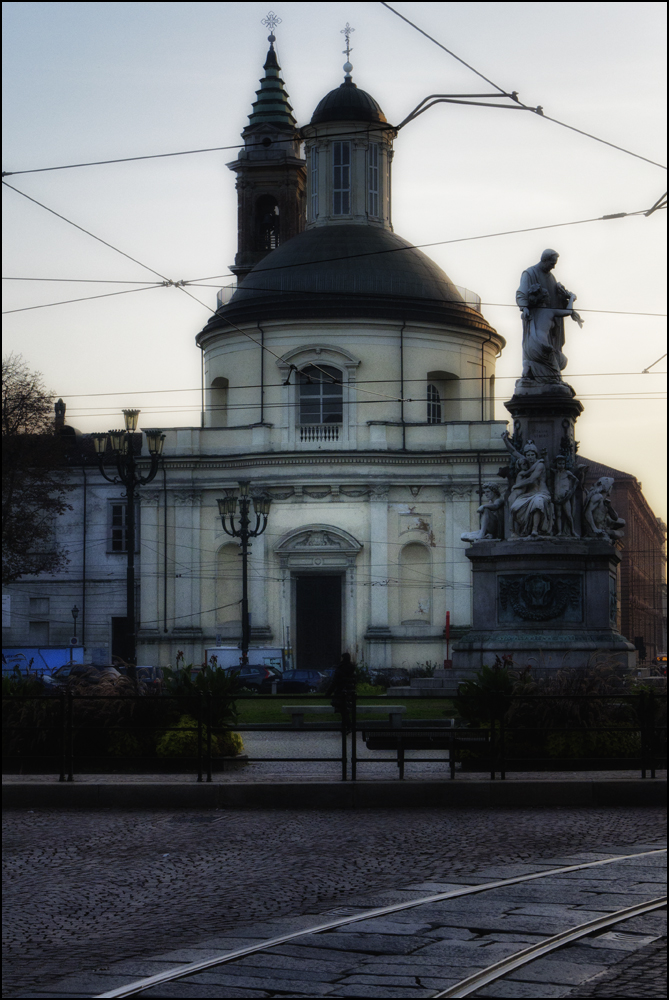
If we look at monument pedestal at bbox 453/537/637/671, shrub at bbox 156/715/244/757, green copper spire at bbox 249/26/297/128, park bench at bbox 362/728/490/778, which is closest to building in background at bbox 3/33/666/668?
green copper spire at bbox 249/26/297/128

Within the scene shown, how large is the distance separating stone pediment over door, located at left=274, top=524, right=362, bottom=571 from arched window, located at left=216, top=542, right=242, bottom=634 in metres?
2.23

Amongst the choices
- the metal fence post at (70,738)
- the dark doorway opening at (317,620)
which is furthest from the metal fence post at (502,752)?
the dark doorway opening at (317,620)

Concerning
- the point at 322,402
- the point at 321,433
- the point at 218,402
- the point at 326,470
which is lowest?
the point at 326,470

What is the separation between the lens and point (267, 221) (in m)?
81.4

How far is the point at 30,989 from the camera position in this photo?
23.8ft

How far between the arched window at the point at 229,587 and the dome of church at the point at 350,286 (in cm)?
1021

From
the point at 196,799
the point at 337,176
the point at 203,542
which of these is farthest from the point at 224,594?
the point at 196,799

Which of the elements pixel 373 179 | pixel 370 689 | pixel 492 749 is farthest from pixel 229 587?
pixel 492 749

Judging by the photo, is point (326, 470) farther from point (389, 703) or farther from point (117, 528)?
point (389, 703)

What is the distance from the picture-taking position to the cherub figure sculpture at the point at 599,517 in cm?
2598

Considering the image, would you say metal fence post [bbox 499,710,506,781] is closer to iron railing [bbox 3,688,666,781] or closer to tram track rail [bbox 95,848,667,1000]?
iron railing [bbox 3,688,666,781]

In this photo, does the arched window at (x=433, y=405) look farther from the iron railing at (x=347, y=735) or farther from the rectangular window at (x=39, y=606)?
the iron railing at (x=347, y=735)

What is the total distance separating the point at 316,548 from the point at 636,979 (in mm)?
52730

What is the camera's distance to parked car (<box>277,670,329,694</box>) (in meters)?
49.6
